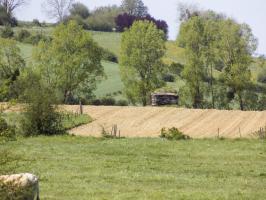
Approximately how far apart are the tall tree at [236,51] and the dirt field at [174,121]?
17418 mm

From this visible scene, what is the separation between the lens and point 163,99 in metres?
71.3

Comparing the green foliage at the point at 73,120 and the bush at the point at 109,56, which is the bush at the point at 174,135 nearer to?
the green foliage at the point at 73,120

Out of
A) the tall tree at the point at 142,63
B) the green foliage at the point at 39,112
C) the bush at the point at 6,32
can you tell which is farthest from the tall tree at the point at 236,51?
the bush at the point at 6,32

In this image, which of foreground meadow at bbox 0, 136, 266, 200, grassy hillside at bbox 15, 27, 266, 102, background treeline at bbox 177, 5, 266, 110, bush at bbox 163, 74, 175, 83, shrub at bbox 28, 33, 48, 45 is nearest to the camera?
foreground meadow at bbox 0, 136, 266, 200

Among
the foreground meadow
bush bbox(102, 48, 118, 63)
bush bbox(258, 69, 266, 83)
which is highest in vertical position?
bush bbox(102, 48, 118, 63)

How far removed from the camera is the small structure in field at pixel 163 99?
70688 mm

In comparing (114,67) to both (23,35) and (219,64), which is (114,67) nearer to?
(219,64)

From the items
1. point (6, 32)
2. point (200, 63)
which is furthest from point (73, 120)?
point (6, 32)

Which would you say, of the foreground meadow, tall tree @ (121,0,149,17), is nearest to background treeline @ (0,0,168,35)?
tall tree @ (121,0,149,17)

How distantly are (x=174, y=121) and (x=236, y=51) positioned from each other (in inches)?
956

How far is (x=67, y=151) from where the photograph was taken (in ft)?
120

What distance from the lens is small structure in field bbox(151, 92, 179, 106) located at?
2783 inches

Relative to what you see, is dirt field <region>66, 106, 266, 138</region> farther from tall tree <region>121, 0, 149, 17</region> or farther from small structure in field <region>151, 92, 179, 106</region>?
tall tree <region>121, 0, 149, 17</region>

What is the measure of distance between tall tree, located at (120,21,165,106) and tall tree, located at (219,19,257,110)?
788 centimetres
